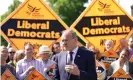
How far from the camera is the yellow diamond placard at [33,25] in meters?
11.1

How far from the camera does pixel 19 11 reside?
1115cm

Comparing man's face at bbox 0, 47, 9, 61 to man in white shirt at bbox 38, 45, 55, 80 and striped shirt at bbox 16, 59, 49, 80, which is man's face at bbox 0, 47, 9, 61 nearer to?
striped shirt at bbox 16, 59, 49, 80

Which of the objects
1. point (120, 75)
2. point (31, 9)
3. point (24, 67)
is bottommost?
point (120, 75)

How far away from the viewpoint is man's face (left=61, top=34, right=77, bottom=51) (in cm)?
661

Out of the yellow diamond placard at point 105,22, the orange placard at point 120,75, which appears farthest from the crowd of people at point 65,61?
the yellow diamond placard at point 105,22

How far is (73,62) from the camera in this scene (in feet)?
22.3

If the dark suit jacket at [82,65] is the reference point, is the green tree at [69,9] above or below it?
above

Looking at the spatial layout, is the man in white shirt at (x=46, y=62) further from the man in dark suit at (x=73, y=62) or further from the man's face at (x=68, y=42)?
the man's face at (x=68, y=42)

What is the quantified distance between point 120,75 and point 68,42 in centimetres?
328

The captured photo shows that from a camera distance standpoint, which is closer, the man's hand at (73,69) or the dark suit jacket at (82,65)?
the man's hand at (73,69)

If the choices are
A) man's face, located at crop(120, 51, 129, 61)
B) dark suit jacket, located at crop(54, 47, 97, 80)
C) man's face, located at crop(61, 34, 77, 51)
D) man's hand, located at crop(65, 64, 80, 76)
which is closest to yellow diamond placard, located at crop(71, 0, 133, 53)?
man's face, located at crop(120, 51, 129, 61)

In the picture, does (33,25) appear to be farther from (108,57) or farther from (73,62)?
(73,62)

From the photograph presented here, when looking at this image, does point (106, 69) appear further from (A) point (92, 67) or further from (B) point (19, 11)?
(A) point (92, 67)

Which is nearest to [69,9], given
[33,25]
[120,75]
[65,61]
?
[33,25]
